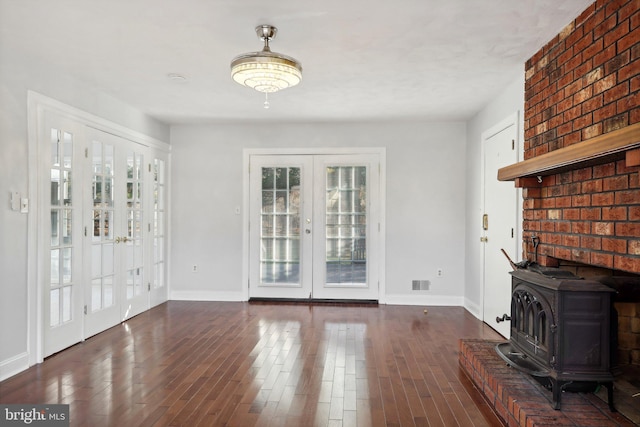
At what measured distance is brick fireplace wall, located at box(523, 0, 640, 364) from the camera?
7.11 feet

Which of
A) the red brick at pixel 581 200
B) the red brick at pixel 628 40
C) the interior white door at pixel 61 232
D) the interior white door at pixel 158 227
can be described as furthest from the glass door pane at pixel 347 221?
the red brick at pixel 628 40

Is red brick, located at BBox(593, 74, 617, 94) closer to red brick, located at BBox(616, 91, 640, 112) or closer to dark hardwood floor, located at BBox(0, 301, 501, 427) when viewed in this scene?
red brick, located at BBox(616, 91, 640, 112)

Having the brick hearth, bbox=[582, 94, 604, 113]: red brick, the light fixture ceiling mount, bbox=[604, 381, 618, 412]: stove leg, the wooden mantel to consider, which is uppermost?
the light fixture ceiling mount

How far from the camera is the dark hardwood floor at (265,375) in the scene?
8.49 feet

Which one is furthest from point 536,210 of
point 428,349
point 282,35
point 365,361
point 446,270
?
point 446,270

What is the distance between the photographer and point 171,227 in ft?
19.7

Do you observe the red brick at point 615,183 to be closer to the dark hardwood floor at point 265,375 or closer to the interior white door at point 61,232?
the dark hardwood floor at point 265,375

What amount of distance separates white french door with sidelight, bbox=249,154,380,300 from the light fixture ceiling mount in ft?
9.73

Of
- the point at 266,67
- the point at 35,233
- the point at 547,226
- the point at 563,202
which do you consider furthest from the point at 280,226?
the point at 563,202

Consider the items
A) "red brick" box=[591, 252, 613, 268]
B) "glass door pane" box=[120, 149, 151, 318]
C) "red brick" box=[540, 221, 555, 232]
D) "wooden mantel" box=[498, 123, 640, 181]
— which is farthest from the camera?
"glass door pane" box=[120, 149, 151, 318]

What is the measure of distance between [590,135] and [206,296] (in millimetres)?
4967

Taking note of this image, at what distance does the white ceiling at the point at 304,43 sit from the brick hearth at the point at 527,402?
2.23 m

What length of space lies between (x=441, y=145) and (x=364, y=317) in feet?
8.21

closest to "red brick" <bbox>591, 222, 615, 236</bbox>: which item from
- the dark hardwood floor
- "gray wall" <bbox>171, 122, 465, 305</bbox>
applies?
the dark hardwood floor
